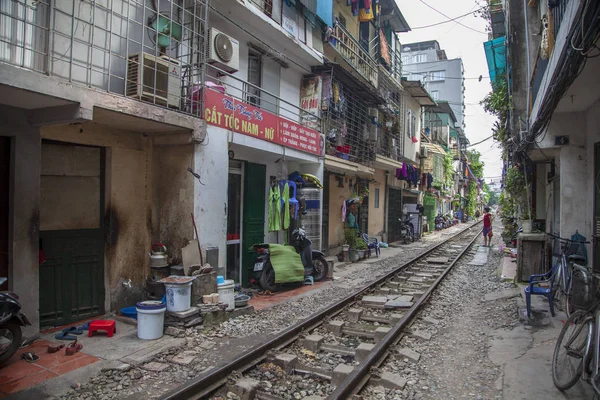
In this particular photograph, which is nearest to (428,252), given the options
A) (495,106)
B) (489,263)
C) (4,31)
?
(489,263)

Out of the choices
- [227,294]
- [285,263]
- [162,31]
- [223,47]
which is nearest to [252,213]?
[285,263]

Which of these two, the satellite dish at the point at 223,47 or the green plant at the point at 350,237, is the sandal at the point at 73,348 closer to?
the satellite dish at the point at 223,47

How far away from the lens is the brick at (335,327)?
660 centimetres

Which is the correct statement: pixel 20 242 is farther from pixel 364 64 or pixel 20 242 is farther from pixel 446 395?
pixel 364 64

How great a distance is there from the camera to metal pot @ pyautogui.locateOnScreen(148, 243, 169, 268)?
23.0 ft

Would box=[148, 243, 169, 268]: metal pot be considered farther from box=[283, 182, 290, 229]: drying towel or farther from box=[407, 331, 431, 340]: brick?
box=[407, 331, 431, 340]: brick

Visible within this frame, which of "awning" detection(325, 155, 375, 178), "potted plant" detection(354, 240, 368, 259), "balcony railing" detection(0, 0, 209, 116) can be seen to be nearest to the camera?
"balcony railing" detection(0, 0, 209, 116)

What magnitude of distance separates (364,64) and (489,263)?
29.8 ft

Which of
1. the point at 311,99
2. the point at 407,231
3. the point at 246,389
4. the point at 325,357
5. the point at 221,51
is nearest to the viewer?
the point at 246,389

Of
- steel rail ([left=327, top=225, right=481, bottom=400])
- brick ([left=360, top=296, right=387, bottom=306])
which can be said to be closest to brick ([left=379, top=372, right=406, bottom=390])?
steel rail ([left=327, top=225, right=481, bottom=400])

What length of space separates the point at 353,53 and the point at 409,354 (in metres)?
12.3

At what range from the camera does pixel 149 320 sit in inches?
224

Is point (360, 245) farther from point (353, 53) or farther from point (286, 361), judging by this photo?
point (286, 361)

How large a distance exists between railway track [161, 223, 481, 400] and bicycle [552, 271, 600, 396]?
66.2 inches
